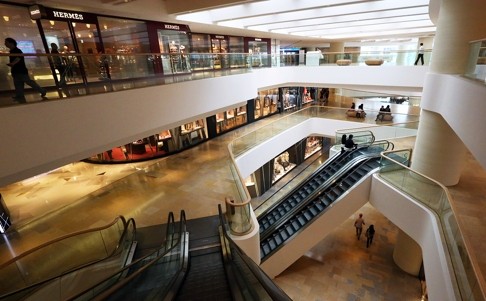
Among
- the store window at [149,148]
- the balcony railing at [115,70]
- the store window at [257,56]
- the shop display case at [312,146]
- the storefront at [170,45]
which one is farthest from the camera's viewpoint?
the shop display case at [312,146]

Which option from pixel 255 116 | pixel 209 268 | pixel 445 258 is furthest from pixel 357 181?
pixel 255 116

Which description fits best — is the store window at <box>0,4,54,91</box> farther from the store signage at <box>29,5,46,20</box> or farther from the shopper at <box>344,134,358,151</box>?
the shopper at <box>344,134,358,151</box>

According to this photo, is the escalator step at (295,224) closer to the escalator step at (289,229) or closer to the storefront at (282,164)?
the escalator step at (289,229)

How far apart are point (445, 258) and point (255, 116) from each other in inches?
533

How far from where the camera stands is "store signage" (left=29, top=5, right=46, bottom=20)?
6.15 metres

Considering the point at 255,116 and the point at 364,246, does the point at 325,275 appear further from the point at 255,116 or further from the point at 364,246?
the point at 255,116

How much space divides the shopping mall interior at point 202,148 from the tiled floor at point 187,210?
55 millimetres

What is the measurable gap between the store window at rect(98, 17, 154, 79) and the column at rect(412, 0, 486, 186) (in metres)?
7.31

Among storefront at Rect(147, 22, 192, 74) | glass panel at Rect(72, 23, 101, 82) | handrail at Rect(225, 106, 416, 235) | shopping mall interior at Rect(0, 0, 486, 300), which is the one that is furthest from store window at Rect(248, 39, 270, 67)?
glass panel at Rect(72, 23, 101, 82)

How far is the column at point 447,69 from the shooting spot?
5500 mm

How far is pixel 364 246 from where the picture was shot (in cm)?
960

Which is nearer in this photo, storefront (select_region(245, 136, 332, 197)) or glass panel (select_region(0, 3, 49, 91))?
glass panel (select_region(0, 3, 49, 91))

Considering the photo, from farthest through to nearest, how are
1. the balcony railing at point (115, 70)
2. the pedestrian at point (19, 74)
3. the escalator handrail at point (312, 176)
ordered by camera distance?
the escalator handrail at point (312, 176) → the balcony railing at point (115, 70) → the pedestrian at point (19, 74)

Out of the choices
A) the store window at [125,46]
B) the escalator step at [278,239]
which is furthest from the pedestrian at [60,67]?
the escalator step at [278,239]
